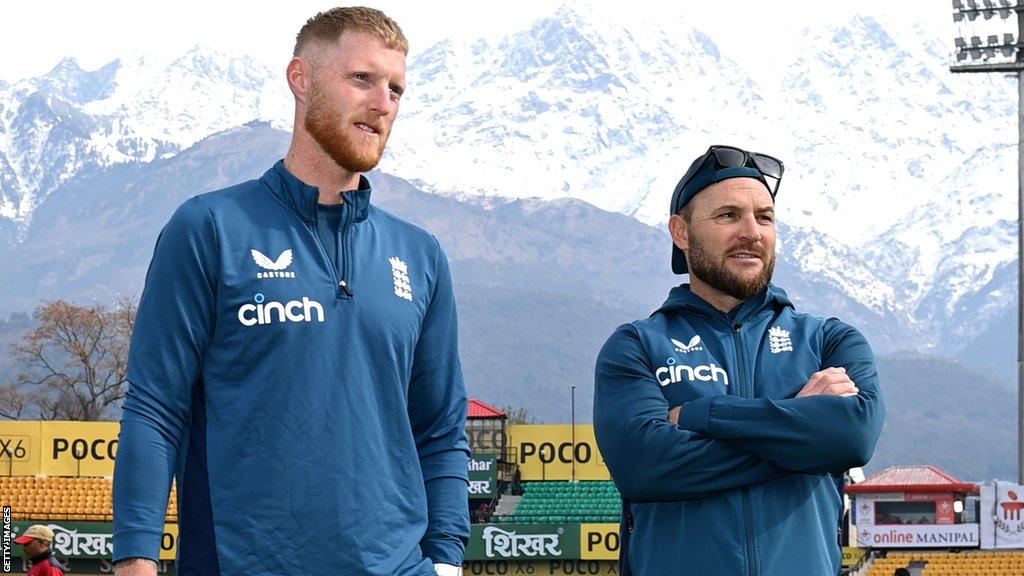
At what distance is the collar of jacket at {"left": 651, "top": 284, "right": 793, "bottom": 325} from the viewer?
216 inches

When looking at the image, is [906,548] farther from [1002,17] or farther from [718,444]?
[718,444]

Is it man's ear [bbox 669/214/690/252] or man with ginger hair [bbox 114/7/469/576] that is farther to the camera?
man's ear [bbox 669/214/690/252]

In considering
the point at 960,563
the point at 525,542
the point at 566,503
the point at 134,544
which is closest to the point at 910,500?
the point at 960,563

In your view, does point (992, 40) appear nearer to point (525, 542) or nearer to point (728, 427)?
point (525, 542)

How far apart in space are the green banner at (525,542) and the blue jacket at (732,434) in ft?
131

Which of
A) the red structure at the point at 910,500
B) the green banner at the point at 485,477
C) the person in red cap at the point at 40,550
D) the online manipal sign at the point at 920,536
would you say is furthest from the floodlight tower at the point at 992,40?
the person in red cap at the point at 40,550

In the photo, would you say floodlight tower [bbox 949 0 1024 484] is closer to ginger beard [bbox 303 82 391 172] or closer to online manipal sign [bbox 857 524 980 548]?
online manipal sign [bbox 857 524 980 548]

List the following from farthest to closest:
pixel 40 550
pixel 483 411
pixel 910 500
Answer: pixel 910 500
pixel 483 411
pixel 40 550

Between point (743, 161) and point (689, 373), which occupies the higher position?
point (743, 161)

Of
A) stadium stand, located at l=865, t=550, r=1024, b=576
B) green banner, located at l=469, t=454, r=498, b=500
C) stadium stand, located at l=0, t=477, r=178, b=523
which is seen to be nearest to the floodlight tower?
stadium stand, located at l=865, t=550, r=1024, b=576

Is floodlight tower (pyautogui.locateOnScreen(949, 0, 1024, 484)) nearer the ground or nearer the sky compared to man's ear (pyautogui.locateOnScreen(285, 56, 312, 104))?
nearer the sky

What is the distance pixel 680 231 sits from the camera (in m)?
5.69

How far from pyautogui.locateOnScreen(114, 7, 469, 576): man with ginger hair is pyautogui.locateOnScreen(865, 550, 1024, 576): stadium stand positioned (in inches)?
1628

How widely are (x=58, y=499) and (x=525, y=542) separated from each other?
13.2 metres
